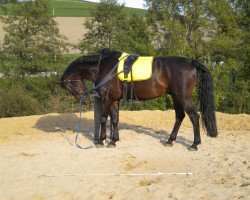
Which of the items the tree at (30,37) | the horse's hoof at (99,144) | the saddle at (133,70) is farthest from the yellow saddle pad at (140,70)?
the tree at (30,37)

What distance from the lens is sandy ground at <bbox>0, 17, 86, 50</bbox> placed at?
3734cm

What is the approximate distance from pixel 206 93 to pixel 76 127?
12.2 feet

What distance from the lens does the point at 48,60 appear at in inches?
700

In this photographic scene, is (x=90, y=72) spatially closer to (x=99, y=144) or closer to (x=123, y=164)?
(x=99, y=144)

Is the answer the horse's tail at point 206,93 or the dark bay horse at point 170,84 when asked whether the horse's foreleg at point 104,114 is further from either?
Answer: the horse's tail at point 206,93

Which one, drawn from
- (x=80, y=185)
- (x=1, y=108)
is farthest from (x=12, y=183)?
(x=1, y=108)

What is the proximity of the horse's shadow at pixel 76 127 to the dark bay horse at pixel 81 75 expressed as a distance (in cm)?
Answer: 93

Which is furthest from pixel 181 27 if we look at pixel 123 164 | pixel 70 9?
pixel 70 9

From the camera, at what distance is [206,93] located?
7277mm

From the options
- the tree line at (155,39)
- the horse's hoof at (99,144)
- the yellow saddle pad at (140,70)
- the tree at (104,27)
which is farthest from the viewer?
the tree at (104,27)

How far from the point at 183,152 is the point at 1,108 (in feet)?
23.0

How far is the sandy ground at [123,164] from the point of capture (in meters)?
5.26

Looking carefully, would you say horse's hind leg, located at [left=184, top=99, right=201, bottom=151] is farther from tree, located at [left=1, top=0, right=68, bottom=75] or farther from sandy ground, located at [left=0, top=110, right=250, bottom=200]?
tree, located at [left=1, top=0, right=68, bottom=75]

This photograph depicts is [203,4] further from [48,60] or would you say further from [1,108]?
[1,108]
